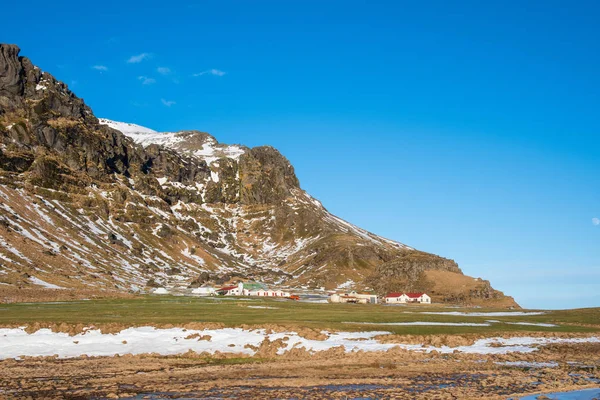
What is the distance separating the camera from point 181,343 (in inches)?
2030

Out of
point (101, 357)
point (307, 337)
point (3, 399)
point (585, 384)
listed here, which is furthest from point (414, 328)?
point (3, 399)

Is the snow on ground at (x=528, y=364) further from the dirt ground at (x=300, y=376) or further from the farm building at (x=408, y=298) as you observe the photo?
the farm building at (x=408, y=298)

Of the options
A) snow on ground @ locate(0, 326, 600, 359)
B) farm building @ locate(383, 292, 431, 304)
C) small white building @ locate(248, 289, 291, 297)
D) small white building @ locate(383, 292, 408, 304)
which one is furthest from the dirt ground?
small white building @ locate(248, 289, 291, 297)

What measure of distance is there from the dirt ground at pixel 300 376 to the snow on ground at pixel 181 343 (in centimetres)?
248

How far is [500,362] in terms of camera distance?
4309 centimetres

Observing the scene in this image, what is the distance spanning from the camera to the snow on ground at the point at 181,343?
48969 millimetres

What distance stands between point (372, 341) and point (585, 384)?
23914mm

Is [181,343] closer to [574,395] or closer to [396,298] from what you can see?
[574,395]

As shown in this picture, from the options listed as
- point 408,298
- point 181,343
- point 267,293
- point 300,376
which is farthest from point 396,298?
point 300,376

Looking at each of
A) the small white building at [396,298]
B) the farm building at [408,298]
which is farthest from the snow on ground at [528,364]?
the small white building at [396,298]

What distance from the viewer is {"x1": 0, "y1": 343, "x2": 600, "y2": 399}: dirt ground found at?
3062 centimetres

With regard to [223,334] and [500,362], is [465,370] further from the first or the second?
[223,334]

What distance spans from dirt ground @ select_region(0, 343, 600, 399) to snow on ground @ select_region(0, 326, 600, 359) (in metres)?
2.48

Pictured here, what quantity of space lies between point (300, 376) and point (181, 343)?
1903cm
